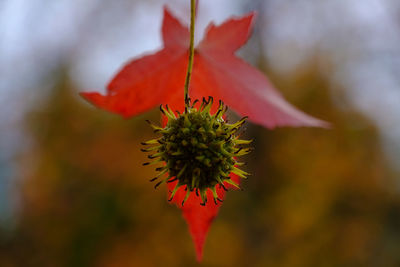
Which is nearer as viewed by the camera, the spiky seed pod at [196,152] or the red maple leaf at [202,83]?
the spiky seed pod at [196,152]

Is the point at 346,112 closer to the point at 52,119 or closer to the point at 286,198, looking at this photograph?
the point at 286,198

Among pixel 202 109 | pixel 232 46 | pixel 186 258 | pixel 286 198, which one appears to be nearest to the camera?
pixel 202 109

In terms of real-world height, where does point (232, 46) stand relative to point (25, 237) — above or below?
above

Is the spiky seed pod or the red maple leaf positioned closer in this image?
the spiky seed pod

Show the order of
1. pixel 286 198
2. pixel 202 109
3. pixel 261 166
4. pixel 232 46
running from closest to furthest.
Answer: pixel 202 109 → pixel 232 46 → pixel 286 198 → pixel 261 166

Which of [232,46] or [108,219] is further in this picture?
[108,219]

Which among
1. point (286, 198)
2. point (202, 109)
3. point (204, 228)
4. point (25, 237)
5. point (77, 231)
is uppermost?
point (202, 109)

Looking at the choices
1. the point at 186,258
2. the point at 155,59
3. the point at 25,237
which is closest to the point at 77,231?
the point at 25,237

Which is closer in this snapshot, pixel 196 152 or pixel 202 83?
pixel 196 152
